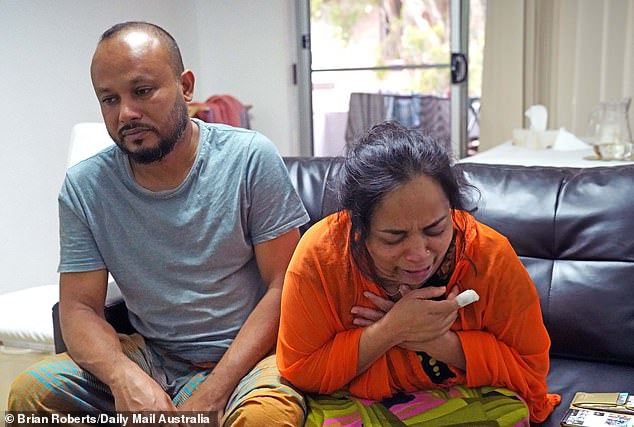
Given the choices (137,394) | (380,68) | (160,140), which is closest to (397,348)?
(137,394)

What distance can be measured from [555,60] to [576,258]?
7.46ft

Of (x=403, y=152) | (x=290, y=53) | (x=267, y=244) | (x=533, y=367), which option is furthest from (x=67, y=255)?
(x=290, y=53)

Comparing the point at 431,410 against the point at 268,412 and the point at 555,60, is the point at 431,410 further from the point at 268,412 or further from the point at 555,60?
the point at 555,60

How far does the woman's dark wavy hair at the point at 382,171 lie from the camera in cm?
129

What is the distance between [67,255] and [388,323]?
752 millimetres

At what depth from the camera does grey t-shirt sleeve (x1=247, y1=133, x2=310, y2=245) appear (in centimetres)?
165

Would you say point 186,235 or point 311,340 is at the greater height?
point 186,235

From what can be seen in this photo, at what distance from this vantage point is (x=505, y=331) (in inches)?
55.4

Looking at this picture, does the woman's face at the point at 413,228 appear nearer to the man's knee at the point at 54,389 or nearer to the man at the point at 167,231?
the man at the point at 167,231

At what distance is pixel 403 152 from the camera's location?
1.30 metres

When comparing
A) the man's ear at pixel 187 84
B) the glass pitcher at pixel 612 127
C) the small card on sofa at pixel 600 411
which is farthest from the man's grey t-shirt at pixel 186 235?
the glass pitcher at pixel 612 127

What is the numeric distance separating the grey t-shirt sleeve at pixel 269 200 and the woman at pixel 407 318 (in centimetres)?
19

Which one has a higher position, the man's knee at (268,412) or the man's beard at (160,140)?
the man's beard at (160,140)

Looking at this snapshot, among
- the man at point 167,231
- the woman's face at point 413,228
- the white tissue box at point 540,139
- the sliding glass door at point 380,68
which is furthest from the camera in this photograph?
the sliding glass door at point 380,68
